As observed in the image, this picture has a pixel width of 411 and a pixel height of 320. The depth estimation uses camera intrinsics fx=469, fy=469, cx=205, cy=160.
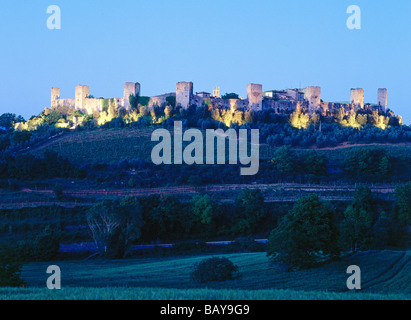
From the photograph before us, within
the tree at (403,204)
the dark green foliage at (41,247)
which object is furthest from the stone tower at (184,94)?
the dark green foliage at (41,247)

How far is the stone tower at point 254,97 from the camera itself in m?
57.6

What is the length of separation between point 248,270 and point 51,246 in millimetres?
10438

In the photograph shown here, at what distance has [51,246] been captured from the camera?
75.8 ft

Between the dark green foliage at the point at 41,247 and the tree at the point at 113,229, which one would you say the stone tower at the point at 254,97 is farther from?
the dark green foliage at the point at 41,247

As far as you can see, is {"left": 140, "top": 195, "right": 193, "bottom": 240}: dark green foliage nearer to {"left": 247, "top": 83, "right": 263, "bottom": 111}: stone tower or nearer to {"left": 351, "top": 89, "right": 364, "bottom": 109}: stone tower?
{"left": 247, "top": 83, "right": 263, "bottom": 111}: stone tower

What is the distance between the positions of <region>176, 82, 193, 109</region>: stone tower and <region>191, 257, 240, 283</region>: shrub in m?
40.3

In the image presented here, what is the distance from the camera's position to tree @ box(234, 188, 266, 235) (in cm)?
2838

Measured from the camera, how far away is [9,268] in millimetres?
13727

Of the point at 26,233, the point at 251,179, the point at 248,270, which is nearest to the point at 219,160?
the point at 251,179

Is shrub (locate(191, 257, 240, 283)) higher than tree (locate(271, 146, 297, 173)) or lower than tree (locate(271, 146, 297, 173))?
lower

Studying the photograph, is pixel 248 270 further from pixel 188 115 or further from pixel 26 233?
pixel 188 115

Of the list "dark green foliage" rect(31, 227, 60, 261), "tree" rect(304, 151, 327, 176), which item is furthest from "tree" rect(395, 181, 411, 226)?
"dark green foliage" rect(31, 227, 60, 261)

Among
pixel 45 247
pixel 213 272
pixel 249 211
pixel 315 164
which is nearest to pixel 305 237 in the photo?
pixel 213 272
